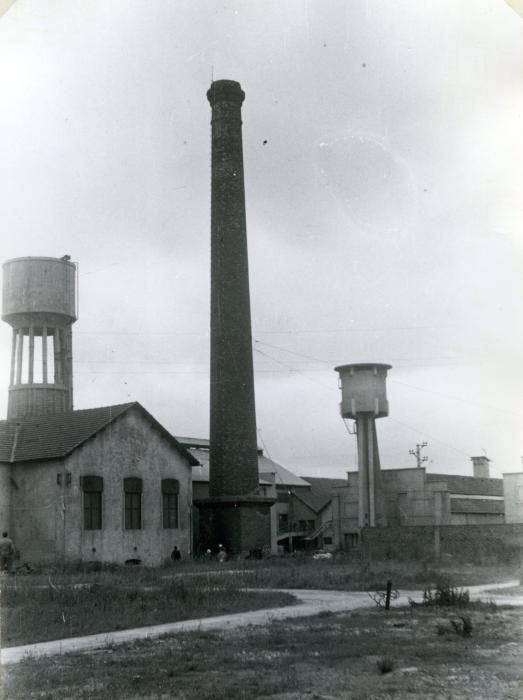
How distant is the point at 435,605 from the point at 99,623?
20.1 feet

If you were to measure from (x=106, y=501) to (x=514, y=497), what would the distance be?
19.3 metres

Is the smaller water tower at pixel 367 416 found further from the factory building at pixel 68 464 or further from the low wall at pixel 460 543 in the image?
the factory building at pixel 68 464

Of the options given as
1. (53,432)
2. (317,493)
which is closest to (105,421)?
(53,432)

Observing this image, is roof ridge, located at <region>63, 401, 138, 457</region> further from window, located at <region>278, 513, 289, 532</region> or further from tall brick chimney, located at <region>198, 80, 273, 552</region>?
window, located at <region>278, 513, 289, 532</region>

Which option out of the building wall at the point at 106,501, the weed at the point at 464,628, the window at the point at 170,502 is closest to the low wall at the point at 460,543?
the window at the point at 170,502

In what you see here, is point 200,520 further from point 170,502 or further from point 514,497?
point 514,497

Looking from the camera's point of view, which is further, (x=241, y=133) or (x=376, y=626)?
(x=241, y=133)

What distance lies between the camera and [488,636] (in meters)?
11.3

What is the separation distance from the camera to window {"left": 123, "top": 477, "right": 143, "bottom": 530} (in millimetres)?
28859

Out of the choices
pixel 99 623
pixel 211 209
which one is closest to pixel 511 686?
pixel 99 623

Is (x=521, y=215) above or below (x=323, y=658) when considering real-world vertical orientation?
above

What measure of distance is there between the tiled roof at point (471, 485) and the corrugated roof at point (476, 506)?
2.32ft

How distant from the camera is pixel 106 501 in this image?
1101 inches

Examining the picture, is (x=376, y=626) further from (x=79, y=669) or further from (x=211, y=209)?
(x=211, y=209)
